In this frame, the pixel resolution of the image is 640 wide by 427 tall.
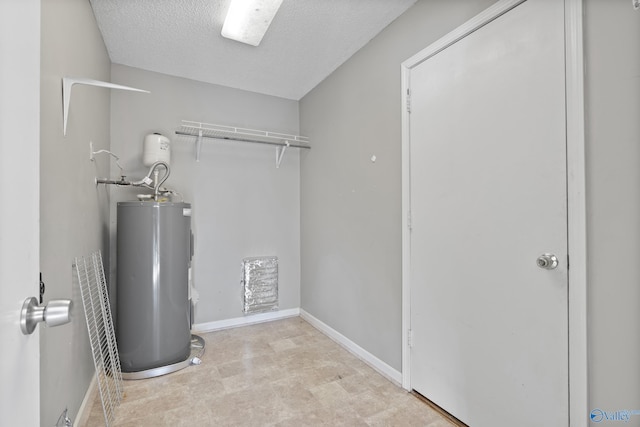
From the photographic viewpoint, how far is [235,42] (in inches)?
90.1

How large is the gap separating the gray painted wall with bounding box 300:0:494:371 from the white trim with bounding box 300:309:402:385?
0.14 feet

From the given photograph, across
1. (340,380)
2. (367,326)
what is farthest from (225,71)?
(340,380)

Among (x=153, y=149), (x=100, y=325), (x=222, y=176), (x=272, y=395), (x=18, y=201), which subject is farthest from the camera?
(x=222, y=176)

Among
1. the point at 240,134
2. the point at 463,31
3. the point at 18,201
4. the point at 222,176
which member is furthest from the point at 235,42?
the point at 18,201

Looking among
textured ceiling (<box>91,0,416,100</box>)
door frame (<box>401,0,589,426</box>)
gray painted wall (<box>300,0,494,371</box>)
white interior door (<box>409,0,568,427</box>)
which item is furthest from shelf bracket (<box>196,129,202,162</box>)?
door frame (<box>401,0,589,426</box>)

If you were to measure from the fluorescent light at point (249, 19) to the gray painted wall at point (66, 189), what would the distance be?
85cm

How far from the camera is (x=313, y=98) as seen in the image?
123 inches

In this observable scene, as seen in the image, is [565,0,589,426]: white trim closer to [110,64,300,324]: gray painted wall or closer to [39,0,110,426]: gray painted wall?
[39,0,110,426]: gray painted wall

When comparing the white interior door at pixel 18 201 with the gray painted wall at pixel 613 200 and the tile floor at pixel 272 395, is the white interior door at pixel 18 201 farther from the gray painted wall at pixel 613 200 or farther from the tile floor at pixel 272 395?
the gray painted wall at pixel 613 200

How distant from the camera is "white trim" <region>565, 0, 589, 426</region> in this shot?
1110mm

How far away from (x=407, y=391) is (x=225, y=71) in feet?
9.99

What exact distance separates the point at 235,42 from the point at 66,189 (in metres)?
1.62

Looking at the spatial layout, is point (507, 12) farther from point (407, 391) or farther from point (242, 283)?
point (242, 283)

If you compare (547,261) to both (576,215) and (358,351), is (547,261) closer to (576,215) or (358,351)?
(576,215)
